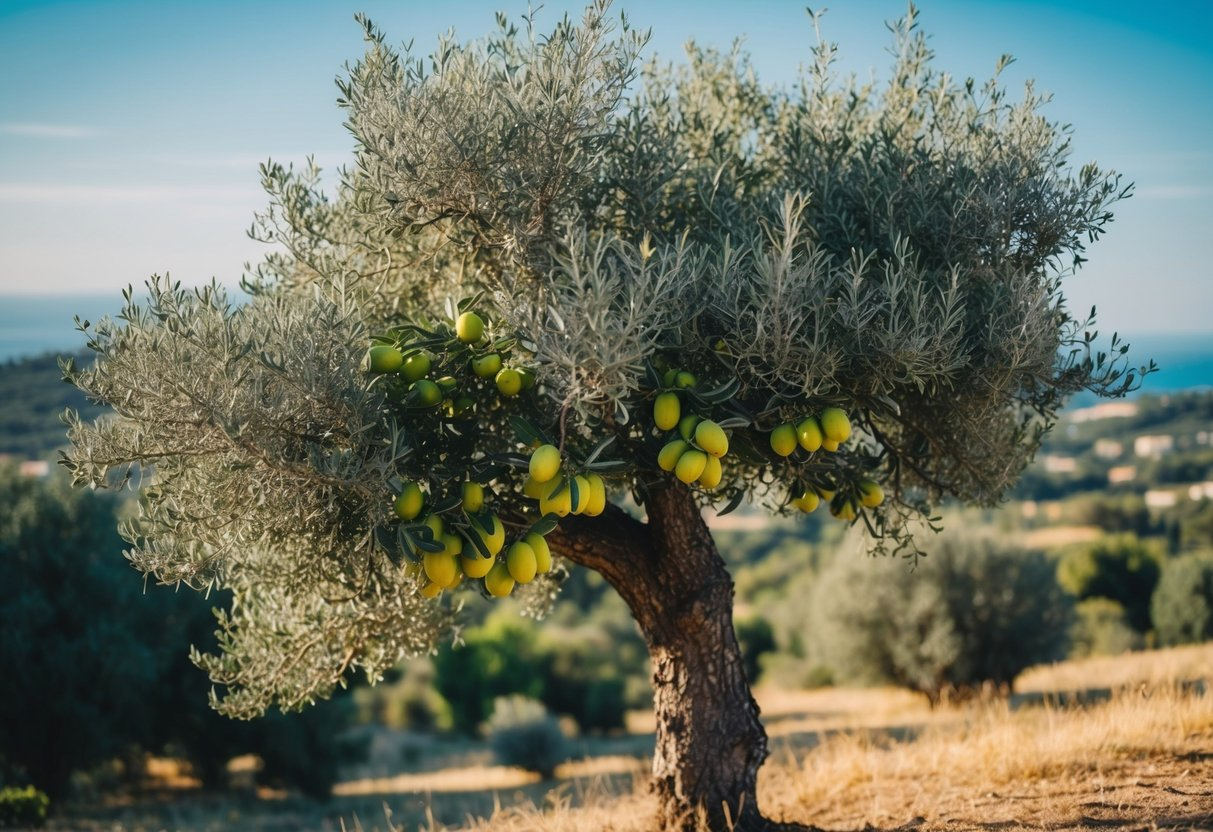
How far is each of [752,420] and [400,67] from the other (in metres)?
2.71

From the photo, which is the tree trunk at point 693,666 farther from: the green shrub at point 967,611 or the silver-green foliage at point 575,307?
the green shrub at point 967,611

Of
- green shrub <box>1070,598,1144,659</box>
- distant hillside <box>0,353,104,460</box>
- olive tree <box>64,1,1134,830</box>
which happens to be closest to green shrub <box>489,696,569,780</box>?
distant hillside <box>0,353,104,460</box>

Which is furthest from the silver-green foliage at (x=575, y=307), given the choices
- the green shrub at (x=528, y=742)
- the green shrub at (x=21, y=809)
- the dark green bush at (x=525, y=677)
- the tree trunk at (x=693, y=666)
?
the dark green bush at (x=525, y=677)

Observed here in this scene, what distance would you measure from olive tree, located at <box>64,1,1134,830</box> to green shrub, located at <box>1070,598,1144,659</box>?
31130mm

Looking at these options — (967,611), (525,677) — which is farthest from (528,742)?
(967,611)

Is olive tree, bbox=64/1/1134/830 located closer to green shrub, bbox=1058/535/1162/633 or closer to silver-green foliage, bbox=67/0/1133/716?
silver-green foliage, bbox=67/0/1133/716

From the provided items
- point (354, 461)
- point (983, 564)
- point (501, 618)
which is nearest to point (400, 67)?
point (354, 461)

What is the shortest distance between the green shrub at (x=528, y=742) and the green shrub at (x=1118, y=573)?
2528 centimetres

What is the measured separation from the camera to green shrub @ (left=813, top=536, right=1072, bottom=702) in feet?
75.7

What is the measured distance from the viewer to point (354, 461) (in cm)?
436

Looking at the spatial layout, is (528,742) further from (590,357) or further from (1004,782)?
(590,357)

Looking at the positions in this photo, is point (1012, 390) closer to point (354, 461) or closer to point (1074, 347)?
point (1074, 347)

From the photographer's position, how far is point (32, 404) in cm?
3097

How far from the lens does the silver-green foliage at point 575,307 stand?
14.1 feet
